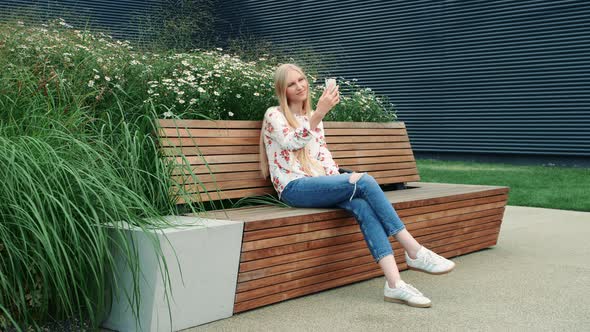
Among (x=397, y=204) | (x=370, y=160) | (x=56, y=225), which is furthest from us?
(x=370, y=160)

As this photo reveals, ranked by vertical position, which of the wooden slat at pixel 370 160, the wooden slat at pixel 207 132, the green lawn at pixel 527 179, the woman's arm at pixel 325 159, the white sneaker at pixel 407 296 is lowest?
the green lawn at pixel 527 179

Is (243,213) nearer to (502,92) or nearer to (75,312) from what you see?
(75,312)

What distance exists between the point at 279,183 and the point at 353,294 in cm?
73

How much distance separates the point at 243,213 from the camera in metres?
3.53

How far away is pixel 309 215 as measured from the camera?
3.47 meters

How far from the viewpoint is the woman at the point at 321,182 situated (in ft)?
11.3

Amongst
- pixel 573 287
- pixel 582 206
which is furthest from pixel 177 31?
pixel 573 287

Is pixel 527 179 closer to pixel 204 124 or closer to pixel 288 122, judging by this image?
pixel 288 122

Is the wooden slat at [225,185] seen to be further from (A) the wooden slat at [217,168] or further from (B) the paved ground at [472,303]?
(B) the paved ground at [472,303]

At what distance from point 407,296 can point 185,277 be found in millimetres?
1119

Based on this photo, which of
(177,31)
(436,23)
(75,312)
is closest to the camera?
(75,312)

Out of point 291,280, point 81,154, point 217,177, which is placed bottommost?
point 291,280

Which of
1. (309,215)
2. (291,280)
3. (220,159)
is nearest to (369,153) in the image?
(220,159)

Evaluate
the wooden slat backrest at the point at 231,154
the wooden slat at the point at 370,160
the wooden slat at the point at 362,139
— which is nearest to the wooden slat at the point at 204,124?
the wooden slat backrest at the point at 231,154
